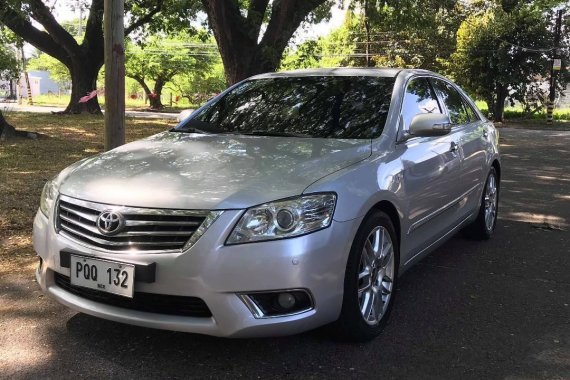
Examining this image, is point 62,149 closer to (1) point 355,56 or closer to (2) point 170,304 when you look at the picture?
(2) point 170,304

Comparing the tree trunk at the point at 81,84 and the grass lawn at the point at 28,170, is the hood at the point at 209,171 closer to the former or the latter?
the grass lawn at the point at 28,170

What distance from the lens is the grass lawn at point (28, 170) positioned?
506 centimetres

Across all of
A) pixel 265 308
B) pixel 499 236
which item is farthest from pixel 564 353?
pixel 499 236

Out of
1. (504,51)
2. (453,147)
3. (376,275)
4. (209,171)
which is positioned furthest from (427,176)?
(504,51)

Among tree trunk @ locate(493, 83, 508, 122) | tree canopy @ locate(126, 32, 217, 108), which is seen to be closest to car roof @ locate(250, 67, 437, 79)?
tree trunk @ locate(493, 83, 508, 122)

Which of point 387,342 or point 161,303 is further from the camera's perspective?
point 387,342

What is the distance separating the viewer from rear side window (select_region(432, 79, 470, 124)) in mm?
4961

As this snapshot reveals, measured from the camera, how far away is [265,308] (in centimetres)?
280

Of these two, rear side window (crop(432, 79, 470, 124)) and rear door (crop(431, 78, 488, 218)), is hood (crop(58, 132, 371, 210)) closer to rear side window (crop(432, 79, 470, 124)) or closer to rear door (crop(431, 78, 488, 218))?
rear door (crop(431, 78, 488, 218))

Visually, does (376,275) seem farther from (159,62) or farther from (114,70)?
(159,62)

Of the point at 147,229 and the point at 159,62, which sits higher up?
the point at 159,62

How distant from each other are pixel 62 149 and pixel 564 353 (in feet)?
33.6

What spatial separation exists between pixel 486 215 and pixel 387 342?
2.76m

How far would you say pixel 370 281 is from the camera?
10.8 feet
